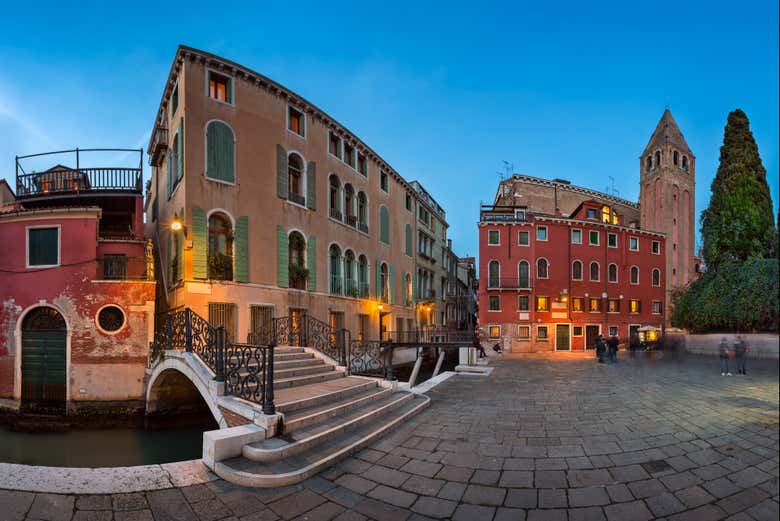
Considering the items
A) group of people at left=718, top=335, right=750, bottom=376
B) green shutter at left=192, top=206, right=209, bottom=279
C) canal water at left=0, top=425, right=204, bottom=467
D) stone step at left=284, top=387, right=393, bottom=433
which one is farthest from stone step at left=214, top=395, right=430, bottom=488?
green shutter at left=192, top=206, right=209, bottom=279

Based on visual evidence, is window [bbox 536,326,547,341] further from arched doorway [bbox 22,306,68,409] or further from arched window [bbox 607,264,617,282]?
arched doorway [bbox 22,306,68,409]

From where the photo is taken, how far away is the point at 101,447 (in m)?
10.2

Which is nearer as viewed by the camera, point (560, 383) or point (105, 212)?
Result: point (560, 383)

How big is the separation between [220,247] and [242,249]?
0.75 metres

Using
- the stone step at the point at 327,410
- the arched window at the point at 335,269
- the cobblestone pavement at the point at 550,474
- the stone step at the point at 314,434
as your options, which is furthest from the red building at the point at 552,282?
the stone step at the point at 314,434

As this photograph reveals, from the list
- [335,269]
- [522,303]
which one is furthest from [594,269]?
[335,269]

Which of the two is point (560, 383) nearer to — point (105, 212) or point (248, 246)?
point (248, 246)

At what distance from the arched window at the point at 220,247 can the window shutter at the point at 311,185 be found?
3851 mm

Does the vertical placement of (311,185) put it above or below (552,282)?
above

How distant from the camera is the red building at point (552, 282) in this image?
25.8 meters

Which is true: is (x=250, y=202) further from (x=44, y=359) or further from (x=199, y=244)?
(x=44, y=359)

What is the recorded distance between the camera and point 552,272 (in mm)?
26078

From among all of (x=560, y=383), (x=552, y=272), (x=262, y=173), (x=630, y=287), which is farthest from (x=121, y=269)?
(x=630, y=287)

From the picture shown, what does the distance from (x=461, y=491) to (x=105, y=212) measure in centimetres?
2013
